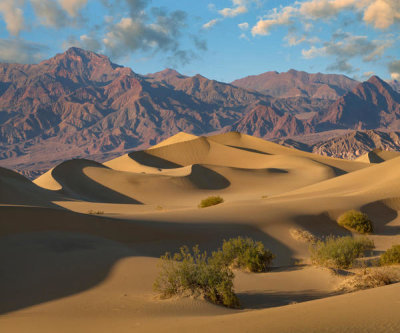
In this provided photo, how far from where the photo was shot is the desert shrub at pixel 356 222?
21.6 metres

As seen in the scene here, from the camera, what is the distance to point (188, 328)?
6027 millimetres

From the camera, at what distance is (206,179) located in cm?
5981

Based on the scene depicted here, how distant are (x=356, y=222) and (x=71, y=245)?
1457 cm

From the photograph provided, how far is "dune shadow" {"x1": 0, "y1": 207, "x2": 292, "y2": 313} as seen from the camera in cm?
1026

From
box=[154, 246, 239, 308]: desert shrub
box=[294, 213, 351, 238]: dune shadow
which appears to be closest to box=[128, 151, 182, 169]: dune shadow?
box=[294, 213, 351, 238]: dune shadow

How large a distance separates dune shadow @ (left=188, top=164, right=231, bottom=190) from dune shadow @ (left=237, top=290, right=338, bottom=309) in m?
46.3

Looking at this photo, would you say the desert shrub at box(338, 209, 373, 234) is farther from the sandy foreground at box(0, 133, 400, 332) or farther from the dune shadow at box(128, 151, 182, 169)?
the dune shadow at box(128, 151, 182, 169)

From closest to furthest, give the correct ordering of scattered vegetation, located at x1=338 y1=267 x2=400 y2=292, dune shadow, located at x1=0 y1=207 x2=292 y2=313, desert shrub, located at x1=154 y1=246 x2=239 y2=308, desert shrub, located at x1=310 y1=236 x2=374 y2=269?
desert shrub, located at x1=154 y1=246 x2=239 y2=308
scattered vegetation, located at x1=338 y1=267 x2=400 y2=292
dune shadow, located at x1=0 y1=207 x2=292 y2=313
desert shrub, located at x1=310 y1=236 x2=374 y2=269

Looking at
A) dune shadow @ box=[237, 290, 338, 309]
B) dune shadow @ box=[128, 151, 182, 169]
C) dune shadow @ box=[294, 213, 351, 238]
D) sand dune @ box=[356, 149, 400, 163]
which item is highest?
sand dune @ box=[356, 149, 400, 163]

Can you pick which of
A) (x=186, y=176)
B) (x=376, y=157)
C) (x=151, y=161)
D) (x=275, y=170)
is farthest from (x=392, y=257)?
(x=376, y=157)

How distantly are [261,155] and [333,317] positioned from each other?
76.6m

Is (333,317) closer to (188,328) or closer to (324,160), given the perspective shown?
(188,328)

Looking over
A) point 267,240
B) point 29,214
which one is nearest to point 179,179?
point 267,240

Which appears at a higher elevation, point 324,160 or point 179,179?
point 324,160
